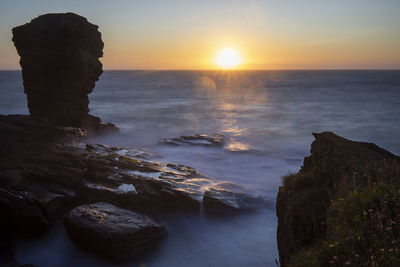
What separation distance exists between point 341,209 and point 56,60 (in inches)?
877

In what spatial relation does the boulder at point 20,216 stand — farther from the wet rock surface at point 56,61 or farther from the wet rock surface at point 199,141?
the wet rock surface at point 199,141

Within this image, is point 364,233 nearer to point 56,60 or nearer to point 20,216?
point 20,216

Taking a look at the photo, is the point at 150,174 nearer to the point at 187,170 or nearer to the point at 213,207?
the point at 187,170

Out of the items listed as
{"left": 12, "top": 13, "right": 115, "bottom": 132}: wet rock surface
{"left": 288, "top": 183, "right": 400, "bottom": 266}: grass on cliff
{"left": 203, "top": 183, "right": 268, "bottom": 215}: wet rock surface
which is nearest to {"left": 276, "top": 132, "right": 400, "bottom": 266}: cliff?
{"left": 288, "top": 183, "right": 400, "bottom": 266}: grass on cliff

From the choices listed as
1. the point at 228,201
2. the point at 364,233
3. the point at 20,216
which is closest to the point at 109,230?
the point at 20,216

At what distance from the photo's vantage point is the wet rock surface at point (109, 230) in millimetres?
9195

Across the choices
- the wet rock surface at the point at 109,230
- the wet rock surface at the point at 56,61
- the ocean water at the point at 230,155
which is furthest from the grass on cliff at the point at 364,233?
the wet rock surface at the point at 56,61

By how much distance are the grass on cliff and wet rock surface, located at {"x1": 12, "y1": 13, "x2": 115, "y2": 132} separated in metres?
21.5

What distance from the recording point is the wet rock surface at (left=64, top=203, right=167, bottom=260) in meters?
9.20

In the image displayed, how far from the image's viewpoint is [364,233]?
4.20m

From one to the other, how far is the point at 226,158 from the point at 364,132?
17592 millimetres

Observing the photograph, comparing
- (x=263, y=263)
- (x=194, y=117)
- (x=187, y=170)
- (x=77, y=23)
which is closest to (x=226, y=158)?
(x=187, y=170)

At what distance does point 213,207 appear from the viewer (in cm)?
1253

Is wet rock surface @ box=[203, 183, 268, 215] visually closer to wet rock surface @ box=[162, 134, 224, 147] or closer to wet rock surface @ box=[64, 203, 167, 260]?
wet rock surface @ box=[64, 203, 167, 260]
